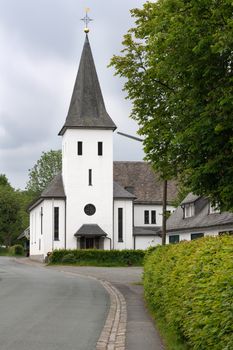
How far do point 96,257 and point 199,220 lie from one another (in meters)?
12.9

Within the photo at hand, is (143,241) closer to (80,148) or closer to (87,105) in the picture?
(80,148)

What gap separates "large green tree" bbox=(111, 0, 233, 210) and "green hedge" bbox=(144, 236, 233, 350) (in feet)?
20.1

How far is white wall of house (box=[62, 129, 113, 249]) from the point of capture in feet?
217

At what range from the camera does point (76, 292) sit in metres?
24.4

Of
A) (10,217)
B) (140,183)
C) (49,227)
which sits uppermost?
(140,183)

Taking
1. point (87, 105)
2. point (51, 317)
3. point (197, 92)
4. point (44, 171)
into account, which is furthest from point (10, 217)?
point (51, 317)

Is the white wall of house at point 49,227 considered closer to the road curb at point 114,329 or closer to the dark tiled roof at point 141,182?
the dark tiled roof at point 141,182

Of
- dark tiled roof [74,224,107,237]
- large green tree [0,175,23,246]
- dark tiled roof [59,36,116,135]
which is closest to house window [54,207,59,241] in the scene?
dark tiled roof [74,224,107,237]

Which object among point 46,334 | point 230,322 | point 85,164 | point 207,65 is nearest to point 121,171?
point 85,164

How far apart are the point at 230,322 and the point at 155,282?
9725mm

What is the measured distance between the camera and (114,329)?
13766 mm

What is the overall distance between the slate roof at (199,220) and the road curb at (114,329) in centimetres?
2103

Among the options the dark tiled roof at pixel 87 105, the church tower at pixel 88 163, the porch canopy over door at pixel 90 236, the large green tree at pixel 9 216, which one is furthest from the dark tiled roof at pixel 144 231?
the large green tree at pixel 9 216

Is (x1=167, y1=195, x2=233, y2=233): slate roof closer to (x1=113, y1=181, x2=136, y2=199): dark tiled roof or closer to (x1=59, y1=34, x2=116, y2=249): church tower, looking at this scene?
(x1=59, y1=34, x2=116, y2=249): church tower
